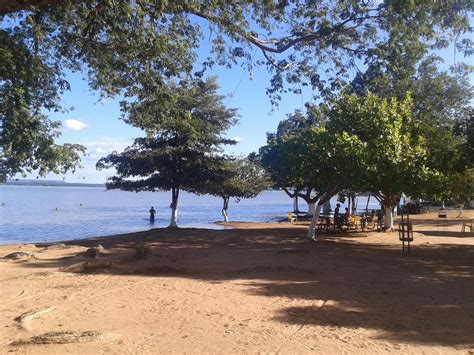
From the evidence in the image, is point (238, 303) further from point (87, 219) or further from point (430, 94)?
point (87, 219)

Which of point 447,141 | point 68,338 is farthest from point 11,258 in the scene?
point 447,141

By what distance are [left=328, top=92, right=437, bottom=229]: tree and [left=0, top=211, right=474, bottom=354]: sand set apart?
142 inches

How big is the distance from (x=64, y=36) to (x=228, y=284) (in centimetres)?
614

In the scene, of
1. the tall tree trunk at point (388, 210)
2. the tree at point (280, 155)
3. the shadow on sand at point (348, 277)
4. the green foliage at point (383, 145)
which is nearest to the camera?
the shadow on sand at point (348, 277)

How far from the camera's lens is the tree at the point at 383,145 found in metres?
17.4

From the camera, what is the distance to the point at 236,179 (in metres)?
30.3

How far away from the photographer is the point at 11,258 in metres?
14.0

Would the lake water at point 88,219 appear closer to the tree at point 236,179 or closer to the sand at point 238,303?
the tree at point 236,179

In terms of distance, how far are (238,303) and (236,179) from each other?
73.0 ft

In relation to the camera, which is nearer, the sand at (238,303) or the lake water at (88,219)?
the sand at (238,303)

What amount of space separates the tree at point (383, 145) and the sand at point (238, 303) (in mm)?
3617

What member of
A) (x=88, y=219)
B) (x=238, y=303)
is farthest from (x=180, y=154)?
(x=88, y=219)

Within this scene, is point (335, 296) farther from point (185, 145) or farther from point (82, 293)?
point (185, 145)

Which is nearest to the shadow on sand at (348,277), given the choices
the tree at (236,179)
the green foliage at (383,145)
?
the green foliage at (383,145)
